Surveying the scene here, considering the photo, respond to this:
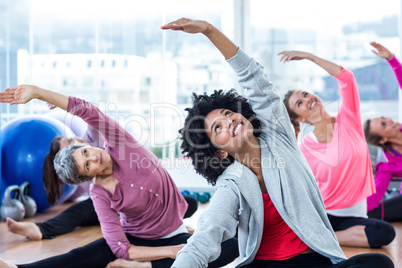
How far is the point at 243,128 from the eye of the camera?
147cm

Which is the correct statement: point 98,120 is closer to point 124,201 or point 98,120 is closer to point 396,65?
point 124,201

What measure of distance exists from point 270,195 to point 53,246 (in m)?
1.63

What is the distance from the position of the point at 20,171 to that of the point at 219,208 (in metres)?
2.36

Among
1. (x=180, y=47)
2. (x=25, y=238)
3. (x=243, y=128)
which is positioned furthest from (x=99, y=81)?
(x=243, y=128)

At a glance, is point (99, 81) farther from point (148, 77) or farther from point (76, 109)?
point (76, 109)

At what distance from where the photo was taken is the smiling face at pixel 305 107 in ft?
8.38

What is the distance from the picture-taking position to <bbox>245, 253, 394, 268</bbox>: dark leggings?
1448 mm

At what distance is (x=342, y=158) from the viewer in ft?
8.36

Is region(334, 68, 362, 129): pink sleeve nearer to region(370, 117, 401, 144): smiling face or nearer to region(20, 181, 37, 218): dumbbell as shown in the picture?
region(370, 117, 401, 144): smiling face

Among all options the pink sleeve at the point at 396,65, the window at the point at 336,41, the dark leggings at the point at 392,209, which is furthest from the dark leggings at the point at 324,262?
the window at the point at 336,41

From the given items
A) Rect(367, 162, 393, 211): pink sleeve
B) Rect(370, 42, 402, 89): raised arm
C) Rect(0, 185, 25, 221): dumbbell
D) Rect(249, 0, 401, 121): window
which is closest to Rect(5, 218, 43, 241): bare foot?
Rect(0, 185, 25, 221): dumbbell

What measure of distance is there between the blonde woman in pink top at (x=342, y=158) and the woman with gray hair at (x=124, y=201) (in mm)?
699

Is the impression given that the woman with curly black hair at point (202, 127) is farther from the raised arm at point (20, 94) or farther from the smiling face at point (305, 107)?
the smiling face at point (305, 107)

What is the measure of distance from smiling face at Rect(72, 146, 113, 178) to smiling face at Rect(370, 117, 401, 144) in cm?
176
